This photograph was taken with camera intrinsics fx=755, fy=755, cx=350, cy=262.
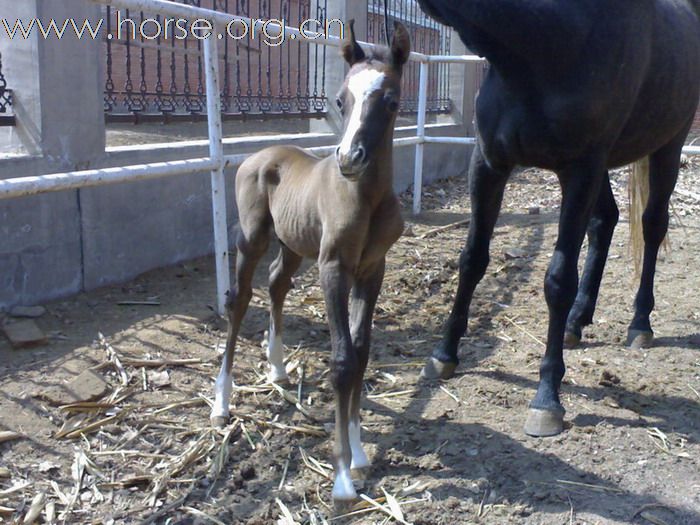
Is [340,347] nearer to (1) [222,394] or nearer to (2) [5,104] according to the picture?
(1) [222,394]

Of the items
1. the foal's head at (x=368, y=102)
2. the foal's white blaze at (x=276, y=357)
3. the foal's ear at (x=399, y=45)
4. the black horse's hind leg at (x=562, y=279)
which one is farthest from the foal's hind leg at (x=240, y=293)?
the black horse's hind leg at (x=562, y=279)

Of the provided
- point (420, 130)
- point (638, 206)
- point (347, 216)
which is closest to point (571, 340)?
point (638, 206)

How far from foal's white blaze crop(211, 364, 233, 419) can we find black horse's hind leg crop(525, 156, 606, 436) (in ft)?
4.15

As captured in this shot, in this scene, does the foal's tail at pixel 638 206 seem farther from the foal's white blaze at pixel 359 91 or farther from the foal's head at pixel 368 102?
the foal's white blaze at pixel 359 91

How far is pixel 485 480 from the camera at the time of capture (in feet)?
9.13

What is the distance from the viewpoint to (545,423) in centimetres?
311

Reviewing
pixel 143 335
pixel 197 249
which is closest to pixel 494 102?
pixel 143 335

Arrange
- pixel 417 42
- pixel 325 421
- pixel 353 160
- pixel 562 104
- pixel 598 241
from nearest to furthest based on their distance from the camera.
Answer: pixel 353 160
pixel 562 104
pixel 325 421
pixel 598 241
pixel 417 42

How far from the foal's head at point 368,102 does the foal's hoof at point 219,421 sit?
1291 mm

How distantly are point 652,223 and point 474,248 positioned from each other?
4.29ft

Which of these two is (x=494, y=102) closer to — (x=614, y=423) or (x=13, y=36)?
(x=614, y=423)

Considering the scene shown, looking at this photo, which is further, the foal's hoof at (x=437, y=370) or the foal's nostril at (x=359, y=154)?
the foal's hoof at (x=437, y=370)

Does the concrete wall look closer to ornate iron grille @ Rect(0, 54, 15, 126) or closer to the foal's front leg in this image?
ornate iron grille @ Rect(0, 54, 15, 126)

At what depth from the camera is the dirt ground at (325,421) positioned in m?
2.64
